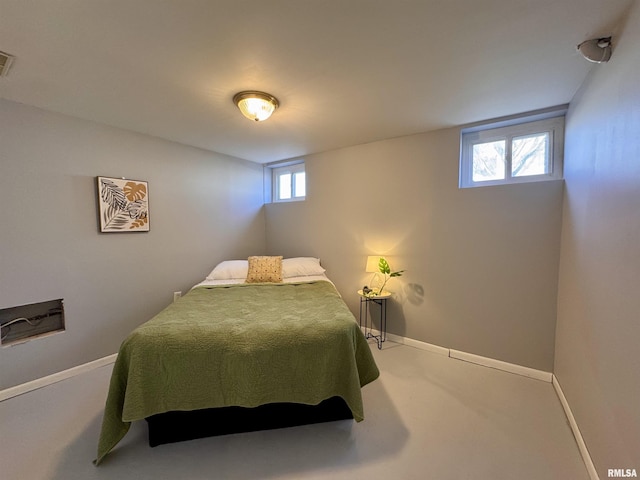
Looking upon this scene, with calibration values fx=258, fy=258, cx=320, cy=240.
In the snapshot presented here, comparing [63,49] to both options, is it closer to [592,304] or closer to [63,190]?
[63,190]

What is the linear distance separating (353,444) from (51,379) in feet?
8.40

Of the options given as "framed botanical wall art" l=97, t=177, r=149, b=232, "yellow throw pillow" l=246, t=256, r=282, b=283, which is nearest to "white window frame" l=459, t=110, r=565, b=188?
"yellow throw pillow" l=246, t=256, r=282, b=283

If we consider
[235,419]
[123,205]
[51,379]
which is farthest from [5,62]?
[235,419]

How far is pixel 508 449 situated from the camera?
5.05 ft

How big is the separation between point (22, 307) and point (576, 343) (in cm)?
416

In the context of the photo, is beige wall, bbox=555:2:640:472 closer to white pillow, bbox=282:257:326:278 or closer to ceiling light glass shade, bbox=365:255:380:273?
ceiling light glass shade, bbox=365:255:380:273

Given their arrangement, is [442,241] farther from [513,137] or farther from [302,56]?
[302,56]

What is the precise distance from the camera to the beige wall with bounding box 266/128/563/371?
87.9 inches

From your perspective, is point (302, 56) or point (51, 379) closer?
point (302, 56)

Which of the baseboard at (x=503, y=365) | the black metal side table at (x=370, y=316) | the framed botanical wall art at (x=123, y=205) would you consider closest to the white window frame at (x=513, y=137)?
the black metal side table at (x=370, y=316)

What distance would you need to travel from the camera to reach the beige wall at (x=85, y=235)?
204cm

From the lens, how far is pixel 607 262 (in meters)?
1.30

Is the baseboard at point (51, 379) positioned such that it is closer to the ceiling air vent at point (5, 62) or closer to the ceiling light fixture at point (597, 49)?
the ceiling air vent at point (5, 62)

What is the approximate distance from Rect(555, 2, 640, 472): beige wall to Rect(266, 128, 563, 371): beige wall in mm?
356
